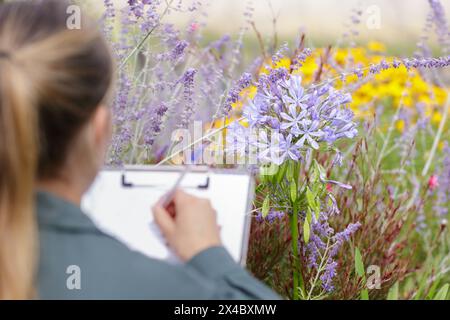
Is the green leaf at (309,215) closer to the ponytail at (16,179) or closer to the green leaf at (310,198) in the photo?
the green leaf at (310,198)

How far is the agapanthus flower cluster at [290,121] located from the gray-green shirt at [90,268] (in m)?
0.75

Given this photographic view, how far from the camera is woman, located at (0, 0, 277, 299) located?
1.35 meters

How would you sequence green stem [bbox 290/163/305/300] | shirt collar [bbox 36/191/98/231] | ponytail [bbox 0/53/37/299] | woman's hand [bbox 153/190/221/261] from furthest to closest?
1. green stem [bbox 290/163/305/300]
2. woman's hand [bbox 153/190/221/261]
3. shirt collar [bbox 36/191/98/231]
4. ponytail [bbox 0/53/37/299]

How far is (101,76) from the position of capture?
1.45 meters

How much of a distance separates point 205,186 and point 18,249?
0.55 m

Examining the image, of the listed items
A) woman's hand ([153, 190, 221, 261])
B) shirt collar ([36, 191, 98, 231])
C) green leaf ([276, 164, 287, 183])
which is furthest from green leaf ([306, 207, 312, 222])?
shirt collar ([36, 191, 98, 231])

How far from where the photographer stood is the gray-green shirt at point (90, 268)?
55.9 inches

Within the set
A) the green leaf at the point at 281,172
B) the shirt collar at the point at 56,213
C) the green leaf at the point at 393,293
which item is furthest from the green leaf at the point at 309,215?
the shirt collar at the point at 56,213

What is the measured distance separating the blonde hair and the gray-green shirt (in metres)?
0.04

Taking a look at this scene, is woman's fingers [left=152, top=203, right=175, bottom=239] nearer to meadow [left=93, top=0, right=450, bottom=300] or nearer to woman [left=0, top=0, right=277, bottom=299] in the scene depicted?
woman [left=0, top=0, right=277, bottom=299]

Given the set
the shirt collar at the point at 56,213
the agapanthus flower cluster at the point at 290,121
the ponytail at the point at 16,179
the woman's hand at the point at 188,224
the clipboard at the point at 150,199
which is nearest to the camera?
the ponytail at the point at 16,179

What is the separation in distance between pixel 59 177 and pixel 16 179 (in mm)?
109

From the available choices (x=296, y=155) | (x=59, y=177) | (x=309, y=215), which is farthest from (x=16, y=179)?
(x=309, y=215)
